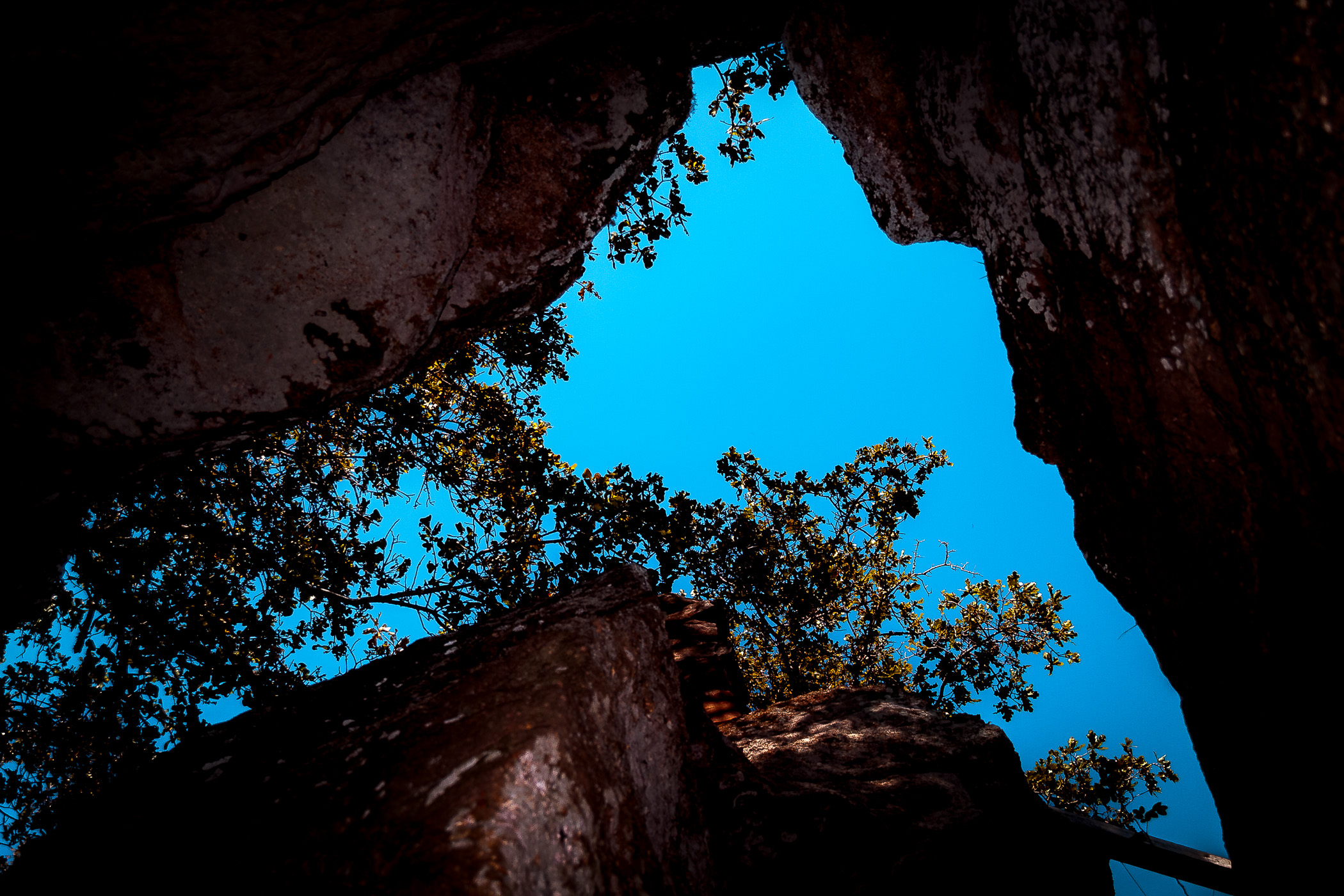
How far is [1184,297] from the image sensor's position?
210 cm

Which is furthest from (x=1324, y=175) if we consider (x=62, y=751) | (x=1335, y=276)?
(x=62, y=751)

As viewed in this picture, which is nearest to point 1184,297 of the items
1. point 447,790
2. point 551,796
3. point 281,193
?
point 551,796

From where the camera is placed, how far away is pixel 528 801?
1844mm

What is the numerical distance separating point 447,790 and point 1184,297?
326 cm

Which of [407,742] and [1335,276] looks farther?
[407,742]

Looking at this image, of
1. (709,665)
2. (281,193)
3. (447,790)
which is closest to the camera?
(447,790)

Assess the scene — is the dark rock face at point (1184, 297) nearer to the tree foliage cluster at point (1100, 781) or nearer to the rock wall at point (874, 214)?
the rock wall at point (874, 214)

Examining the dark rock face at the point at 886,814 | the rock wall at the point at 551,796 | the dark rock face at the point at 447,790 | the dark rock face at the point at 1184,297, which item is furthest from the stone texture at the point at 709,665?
the dark rock face at the point at 1184,297

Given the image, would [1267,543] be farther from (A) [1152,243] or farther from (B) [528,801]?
(B) [528,801]

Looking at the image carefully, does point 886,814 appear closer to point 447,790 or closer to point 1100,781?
point 447,790

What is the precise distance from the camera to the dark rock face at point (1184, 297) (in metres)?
1.70

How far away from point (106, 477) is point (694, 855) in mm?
3853

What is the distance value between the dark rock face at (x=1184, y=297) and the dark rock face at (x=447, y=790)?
2507 mm

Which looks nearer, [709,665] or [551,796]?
[551,796]
